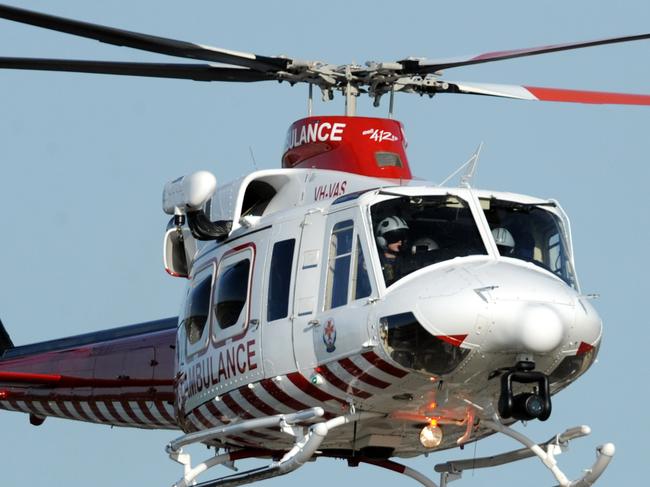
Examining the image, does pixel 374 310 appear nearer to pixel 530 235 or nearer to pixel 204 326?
pixel 530 235

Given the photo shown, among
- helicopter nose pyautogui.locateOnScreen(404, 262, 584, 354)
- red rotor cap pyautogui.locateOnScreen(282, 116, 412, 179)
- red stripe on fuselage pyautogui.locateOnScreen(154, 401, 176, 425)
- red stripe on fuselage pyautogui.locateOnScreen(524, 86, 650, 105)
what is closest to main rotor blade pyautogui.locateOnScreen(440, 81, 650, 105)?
red stripe on fuselage pyautogui.locateOnScreen(524, 86, 650, 105)

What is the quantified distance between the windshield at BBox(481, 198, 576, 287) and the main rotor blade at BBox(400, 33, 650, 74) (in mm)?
1846

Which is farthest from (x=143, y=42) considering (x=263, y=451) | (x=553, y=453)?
(x=553, y=453)

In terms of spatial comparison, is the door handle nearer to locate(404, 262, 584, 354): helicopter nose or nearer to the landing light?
locate(404, 262, 584, 354): helicopter nose

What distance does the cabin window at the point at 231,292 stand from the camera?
17.0m

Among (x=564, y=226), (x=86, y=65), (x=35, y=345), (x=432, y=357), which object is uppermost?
(x=86, y=65)

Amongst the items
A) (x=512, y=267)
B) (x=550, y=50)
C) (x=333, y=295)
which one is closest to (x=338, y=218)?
(x=333, y=295)

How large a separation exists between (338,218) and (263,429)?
2.27 m

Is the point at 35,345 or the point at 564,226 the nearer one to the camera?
the point at 564,226

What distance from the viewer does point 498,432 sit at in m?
16.8

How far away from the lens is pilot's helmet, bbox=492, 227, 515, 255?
1572cm

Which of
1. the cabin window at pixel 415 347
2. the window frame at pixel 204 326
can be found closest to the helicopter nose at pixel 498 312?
the cabin window at pixel 415 347

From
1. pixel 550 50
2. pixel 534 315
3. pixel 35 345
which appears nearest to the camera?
pixel 534 315

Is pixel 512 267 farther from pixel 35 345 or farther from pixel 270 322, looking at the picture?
pixel 35 345
